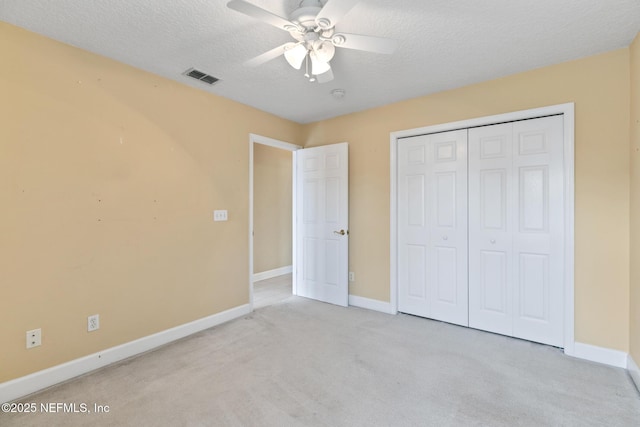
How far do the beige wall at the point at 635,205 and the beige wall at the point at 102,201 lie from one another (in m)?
3.50

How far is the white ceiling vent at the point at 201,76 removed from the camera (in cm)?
266

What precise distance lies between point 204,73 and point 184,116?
0.48 metres

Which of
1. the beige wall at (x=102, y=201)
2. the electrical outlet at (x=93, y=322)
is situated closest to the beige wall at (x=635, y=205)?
the beige wall at (x=102, y=201)

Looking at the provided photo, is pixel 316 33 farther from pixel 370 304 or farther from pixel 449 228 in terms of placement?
pixel 370 304

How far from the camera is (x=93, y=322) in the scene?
233cm

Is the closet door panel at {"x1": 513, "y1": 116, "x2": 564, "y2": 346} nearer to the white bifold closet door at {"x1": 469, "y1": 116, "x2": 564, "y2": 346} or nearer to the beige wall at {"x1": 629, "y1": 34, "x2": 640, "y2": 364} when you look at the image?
the white bifold closet door at {"x1": 469, "y1": 116, "x2": 564, "y2": 346}

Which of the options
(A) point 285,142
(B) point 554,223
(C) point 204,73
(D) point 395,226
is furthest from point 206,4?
(B) point 554,223

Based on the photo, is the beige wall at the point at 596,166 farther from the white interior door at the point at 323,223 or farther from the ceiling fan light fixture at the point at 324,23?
the ceiling fan light fixture at the point at 324,23

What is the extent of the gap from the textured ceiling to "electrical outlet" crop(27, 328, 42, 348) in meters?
2.08

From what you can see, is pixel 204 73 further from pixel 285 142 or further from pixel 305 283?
pixel 305 283

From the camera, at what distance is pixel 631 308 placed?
7.38 ft

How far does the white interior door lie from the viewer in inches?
149

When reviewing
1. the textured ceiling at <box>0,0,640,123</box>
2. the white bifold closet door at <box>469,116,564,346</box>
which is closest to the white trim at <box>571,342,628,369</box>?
the white bifold closet door at <box>469,116,564,346</box>

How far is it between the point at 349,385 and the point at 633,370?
2.06 metres
